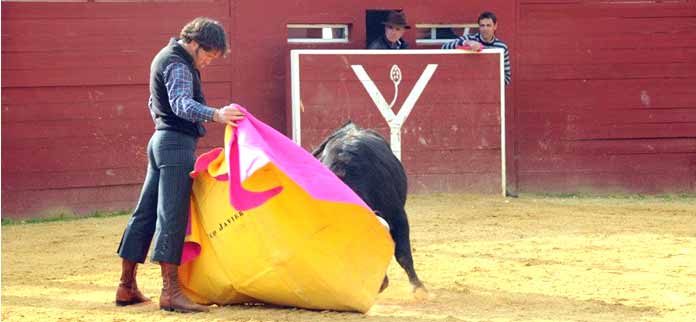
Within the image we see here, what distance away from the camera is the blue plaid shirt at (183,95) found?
186 inches

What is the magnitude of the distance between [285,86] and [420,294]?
432 cm

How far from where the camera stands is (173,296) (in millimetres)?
4883

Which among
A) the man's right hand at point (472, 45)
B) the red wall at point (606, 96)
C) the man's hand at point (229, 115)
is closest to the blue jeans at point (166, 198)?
Answer: the man's hand at point (229, 115)

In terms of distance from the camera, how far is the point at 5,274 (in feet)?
20.4

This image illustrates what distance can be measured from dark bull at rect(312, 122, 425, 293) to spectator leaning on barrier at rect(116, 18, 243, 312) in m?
0.74

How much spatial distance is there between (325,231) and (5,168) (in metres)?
4.43

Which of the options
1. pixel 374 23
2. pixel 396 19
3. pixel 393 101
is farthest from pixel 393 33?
pixel 393 101

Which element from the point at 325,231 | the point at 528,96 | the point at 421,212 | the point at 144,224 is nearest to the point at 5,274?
the point at 144,224

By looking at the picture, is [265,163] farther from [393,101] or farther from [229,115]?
[393,101]

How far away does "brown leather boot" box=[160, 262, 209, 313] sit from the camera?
486cm

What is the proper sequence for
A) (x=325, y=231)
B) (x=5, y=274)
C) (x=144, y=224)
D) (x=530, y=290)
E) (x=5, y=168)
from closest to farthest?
(x=325, y=231) → (x=144, y=224) → (x=530, y=290) → (x=5, y=274) → (x=5, y=168)

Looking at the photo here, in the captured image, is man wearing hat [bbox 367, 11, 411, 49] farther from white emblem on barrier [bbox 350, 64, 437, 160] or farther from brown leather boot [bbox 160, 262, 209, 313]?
brown leather boot [bbox 160, 262, 209, 313]

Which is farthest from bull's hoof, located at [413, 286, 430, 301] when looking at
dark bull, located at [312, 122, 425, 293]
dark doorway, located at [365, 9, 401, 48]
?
dark doorway, located at [365, 9, 401, 48]

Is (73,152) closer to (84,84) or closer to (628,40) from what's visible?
(84,84)
